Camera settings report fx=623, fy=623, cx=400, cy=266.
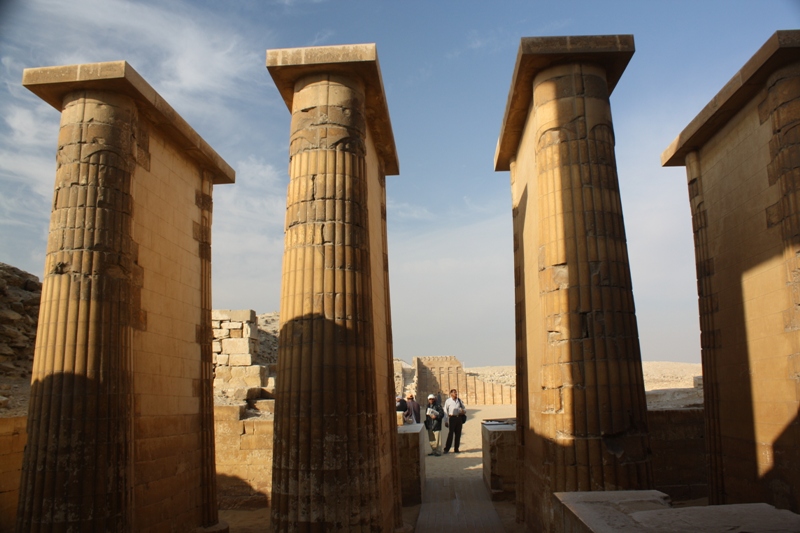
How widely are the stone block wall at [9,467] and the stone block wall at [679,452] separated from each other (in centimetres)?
943

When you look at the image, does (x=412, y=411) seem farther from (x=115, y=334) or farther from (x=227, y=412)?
(x=115, y=334)

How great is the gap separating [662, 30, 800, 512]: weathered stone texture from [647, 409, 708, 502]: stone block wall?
100cm

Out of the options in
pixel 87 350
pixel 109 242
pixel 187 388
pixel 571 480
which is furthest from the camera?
pixel 187 388

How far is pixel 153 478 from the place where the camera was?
7.98 m

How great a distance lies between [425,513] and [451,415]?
5.94 meters

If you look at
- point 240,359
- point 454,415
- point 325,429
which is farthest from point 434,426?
point 325,429

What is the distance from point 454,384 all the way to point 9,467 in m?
26.4

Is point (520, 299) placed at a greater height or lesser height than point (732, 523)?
greater

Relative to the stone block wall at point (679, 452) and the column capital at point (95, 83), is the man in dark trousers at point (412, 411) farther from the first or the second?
the column capital at point (95, 83)

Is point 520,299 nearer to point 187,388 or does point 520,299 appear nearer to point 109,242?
point 187,388

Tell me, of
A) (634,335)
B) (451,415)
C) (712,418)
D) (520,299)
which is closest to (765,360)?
(712,418)

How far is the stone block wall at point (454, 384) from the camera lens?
106ft

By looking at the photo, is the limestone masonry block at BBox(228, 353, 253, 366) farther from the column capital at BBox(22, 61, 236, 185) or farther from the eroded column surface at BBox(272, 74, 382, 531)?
the eroded column surface at BBox(272, 74, 382, 531)

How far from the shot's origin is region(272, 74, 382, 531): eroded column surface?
6.41 m
